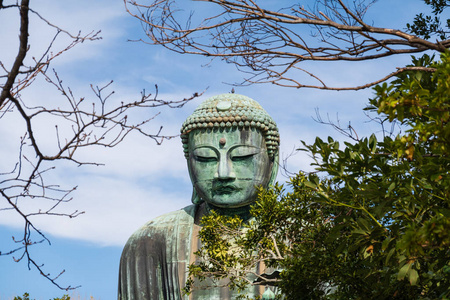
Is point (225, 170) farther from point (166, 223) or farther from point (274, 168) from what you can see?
point (166, 223)

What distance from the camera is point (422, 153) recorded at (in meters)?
5.42

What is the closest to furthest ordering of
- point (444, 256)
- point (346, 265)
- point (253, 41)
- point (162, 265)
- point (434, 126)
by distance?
point (434, 126), point (444, 256), point (346, 265), point (253, 41), point (162, 265)

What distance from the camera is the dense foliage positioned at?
4.89 metres

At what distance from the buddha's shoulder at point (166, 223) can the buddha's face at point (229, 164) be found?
0.43 m

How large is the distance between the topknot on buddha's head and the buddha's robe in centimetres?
113

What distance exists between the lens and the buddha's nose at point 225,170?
352 inches

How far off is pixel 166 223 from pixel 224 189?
34.9 inches

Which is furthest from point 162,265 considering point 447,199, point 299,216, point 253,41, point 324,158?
point 447,199

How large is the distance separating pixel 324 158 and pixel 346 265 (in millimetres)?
1072

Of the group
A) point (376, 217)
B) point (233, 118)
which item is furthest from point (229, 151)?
point (376, 217)

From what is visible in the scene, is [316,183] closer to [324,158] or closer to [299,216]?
[324,158]

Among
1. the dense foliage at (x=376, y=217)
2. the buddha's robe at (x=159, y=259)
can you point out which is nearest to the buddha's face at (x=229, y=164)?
the buddha's robe at (x=159, y=259)

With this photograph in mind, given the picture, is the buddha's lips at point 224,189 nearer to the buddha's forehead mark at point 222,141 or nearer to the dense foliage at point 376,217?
the buddha's forehead mark at point 222,141

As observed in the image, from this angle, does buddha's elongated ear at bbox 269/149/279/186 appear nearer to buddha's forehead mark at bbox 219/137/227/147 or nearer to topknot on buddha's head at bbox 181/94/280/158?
topknot on buddha's head at bbox 181/94/280/158
